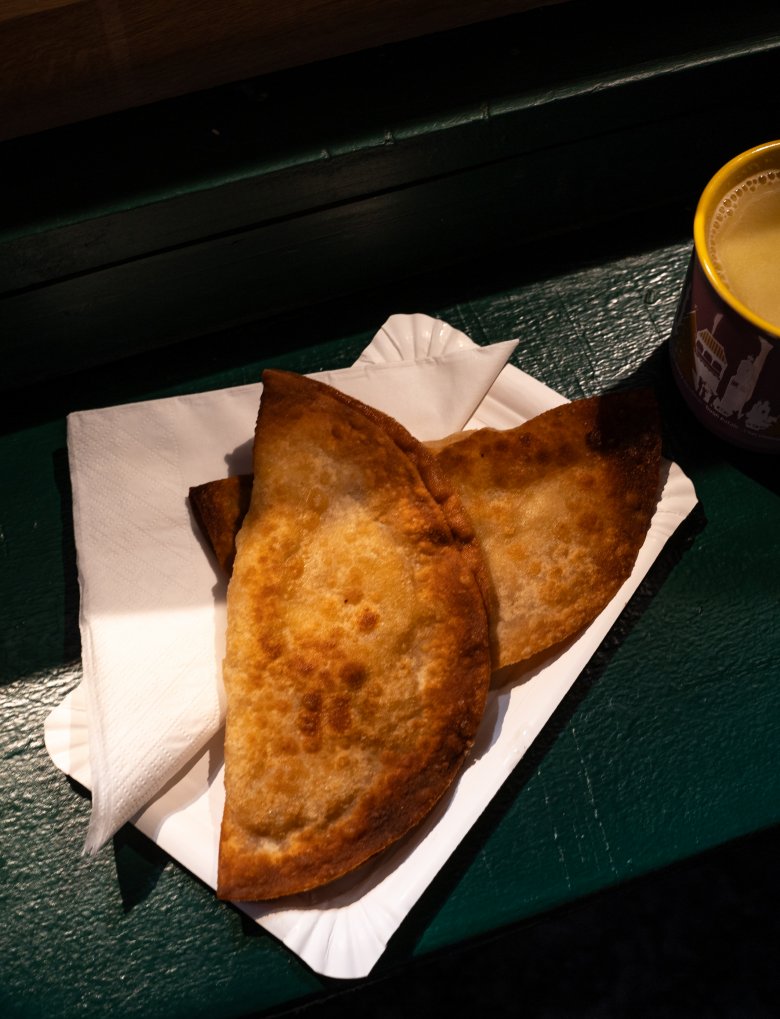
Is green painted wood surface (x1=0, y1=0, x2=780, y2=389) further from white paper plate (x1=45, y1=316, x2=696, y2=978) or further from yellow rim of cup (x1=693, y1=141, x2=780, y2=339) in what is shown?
white paper plate (x1=45, y1=316, x2=696, y2=978)

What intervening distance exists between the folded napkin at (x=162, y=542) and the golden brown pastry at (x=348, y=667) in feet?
0.19

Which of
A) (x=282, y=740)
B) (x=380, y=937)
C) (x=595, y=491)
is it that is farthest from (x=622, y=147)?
(x=380, y=937)

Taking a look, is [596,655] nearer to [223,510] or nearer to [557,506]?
[557,506]

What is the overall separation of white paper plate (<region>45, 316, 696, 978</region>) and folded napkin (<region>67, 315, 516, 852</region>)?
4cm

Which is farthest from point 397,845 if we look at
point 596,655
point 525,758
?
point 596,655

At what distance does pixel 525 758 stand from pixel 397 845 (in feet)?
0.59

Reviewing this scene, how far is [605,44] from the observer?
1.13 meters

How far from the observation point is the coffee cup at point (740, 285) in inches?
37.4

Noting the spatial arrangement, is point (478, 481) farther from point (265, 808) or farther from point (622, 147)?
point (622, 147)

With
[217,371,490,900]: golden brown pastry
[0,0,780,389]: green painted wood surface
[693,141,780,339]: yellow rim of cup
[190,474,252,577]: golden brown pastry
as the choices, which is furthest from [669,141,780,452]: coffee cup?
[190,474,252,577]: golden brown pastry

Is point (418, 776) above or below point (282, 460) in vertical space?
below

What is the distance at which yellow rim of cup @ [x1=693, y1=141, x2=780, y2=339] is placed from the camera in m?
0.93

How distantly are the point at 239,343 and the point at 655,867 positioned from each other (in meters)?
0.82

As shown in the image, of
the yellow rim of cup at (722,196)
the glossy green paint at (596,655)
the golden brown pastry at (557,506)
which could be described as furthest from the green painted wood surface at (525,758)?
the yellow rim of cup at (722,196)
